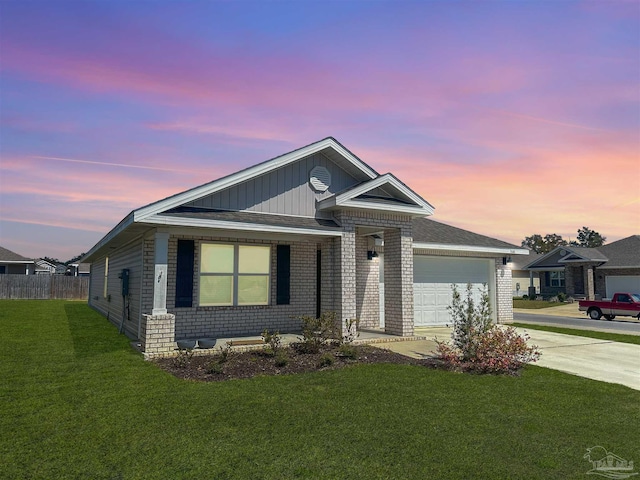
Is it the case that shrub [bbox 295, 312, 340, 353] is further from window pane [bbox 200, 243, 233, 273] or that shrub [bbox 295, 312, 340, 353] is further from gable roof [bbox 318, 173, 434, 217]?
gable roof [bbox 318, 173, 434, 217]

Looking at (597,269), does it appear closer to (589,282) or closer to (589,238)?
(589,282)

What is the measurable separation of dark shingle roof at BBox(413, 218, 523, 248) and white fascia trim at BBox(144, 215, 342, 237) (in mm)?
6404

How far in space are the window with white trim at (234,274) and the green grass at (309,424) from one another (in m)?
3.61

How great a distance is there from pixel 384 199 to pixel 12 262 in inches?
1660

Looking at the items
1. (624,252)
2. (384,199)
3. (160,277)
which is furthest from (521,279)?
(160,277)

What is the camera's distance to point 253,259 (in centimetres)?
1291

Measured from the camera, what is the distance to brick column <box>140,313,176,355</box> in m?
9.76

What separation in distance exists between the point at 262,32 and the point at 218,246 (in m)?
5.99

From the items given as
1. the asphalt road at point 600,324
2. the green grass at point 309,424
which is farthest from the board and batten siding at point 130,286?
the asphalt road at point 600,324

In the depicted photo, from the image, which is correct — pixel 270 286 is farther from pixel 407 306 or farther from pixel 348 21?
pixel 348 21

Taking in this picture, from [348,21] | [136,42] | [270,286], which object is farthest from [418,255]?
[136,42]

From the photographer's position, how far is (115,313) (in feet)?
55.6

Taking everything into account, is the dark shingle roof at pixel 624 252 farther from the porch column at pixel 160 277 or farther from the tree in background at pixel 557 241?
the tree in background at pixel 557 241

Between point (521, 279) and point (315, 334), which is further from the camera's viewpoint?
point (521, 279)
